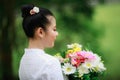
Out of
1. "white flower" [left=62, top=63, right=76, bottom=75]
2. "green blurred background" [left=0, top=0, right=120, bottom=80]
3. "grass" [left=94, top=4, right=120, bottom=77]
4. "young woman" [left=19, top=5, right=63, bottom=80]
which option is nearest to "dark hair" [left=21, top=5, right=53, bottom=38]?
"young woman" [left=19, top=5, right=63, bottom=80]

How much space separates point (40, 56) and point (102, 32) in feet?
26.3

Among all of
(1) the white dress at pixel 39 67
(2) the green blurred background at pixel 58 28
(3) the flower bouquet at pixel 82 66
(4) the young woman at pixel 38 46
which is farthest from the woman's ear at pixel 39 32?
(2) the green blurred background at pixel 58 28

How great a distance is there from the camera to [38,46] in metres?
3.91

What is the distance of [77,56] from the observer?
4.18 meters

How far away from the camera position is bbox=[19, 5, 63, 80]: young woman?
3.82 metres

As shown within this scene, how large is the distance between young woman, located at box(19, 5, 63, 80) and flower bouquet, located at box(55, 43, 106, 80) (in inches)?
11.2

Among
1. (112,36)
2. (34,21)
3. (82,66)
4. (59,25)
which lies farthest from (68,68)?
(112,36)

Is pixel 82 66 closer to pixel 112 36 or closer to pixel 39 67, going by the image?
pixel 39 67

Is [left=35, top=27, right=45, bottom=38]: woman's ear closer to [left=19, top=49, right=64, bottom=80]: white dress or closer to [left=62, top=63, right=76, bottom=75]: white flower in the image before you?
[left=19, top=49, right=64, bottom=80]: white dress

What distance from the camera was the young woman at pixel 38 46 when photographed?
3.82 metres

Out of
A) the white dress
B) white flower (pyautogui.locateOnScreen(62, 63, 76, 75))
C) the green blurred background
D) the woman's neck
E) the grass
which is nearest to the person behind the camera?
the white dress

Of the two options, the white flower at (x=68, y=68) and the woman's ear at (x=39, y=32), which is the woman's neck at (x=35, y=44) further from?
the white flower at (x=68, y=68)

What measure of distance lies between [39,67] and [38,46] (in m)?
0.17

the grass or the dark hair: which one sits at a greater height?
the grass
